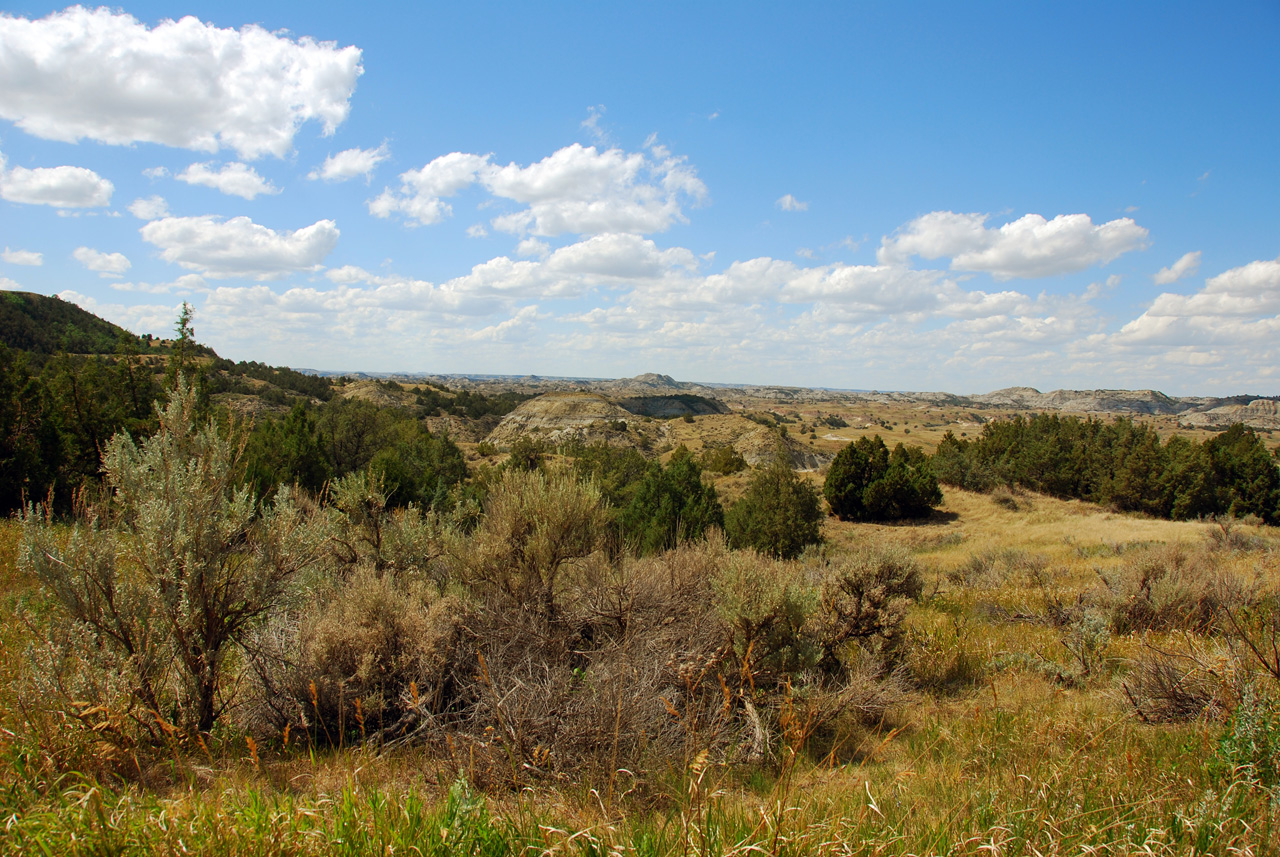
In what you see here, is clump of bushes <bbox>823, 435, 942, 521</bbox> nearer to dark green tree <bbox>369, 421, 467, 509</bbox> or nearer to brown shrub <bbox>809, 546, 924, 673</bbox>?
dark green tree <bbox>369, 421, 467, 509</bbox>

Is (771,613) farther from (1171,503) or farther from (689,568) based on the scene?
(1171,503)

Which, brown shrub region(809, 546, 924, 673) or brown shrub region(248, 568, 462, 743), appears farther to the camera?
brown shrub region(809, 546, 924, 673)

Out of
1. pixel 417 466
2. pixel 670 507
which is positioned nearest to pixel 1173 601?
pixel 670 507

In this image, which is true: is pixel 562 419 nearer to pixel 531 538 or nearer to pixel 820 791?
pixel 531 538

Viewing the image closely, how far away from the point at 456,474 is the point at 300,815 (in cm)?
2557

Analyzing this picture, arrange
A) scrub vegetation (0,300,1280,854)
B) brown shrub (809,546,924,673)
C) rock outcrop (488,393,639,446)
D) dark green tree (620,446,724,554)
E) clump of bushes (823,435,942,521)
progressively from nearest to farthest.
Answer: scrub vegetation (0,300,1280,854), brown shrub (809,546,924,673), dark green tree (620,446,724,554), clump of bushes (823,435,942,521), rock outcrop (488,393,639,446)

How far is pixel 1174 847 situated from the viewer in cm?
239

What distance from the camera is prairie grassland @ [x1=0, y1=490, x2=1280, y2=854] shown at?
2.30 meters

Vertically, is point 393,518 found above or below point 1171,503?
above

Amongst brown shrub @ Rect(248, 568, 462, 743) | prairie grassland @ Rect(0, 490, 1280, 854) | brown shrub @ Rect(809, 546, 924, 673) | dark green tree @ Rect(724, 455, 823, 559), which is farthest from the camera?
dark green tree @ Rect(724, 455, 823, 559)

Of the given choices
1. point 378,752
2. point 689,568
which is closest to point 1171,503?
point 689,568

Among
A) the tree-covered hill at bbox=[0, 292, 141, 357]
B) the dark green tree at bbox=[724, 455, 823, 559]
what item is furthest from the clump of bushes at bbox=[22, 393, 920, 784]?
the tree-covered hill at bbox=[0, 292, 141, 357]

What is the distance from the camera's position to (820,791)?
3203 millimetres

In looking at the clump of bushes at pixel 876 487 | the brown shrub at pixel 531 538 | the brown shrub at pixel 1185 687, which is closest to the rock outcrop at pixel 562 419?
the clump of bushes at pixel 876 487
